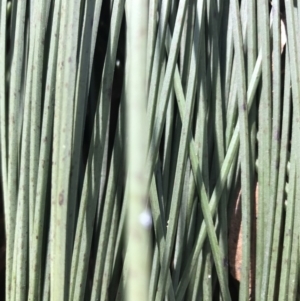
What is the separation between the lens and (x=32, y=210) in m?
0.52

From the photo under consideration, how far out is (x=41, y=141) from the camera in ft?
1.66

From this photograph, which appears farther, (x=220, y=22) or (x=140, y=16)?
(x=220, y=22)

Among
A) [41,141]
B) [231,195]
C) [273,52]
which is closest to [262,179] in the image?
[231,195]

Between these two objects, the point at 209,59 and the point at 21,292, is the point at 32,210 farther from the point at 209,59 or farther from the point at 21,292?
the point at 209,59

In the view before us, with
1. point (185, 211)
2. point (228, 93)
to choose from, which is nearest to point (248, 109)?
point (228, 93)

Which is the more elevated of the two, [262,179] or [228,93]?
[228,93]

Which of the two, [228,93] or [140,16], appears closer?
[140,16]

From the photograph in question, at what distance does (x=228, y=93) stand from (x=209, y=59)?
0.15 feet

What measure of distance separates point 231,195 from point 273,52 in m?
0.17

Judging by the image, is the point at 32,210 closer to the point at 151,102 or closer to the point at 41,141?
the point at 41,141

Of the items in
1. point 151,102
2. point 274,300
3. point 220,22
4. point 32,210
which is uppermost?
point 220,22

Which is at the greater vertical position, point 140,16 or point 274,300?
point 140,16

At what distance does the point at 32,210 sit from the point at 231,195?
23cm

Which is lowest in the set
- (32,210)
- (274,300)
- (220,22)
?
(274,300)
